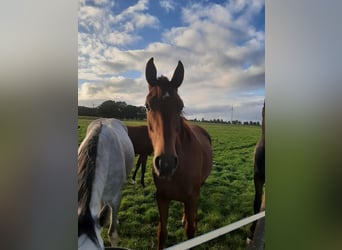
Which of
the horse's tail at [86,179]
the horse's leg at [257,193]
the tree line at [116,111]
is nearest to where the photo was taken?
the horse's tail at [86,179]

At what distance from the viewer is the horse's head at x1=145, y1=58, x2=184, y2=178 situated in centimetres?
170

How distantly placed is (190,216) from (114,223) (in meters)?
0.45

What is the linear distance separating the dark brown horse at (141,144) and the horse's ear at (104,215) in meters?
0.18

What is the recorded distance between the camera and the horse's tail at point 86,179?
1341 mm

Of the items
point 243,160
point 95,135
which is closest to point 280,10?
point 243,160

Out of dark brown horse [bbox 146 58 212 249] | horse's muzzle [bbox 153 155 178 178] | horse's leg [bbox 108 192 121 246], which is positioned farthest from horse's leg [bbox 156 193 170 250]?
horse's leg [bbox 108 192 121 246]

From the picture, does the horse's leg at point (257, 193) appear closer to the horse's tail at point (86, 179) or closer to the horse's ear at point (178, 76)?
the horse's ear at point (178, 76)

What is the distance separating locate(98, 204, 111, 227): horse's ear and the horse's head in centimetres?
29

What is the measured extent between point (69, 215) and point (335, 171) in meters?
1.32

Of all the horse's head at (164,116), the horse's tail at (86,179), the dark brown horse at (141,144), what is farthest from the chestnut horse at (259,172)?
the horse's tail at (86,179)

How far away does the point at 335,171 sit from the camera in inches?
76.1

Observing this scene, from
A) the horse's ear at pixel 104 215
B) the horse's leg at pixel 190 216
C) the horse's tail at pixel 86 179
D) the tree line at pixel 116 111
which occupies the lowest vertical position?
the horse's leg at pixel 190 216

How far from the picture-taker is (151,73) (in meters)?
1.69

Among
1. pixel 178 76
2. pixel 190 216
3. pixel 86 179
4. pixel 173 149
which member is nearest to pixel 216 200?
pixel 190 216
